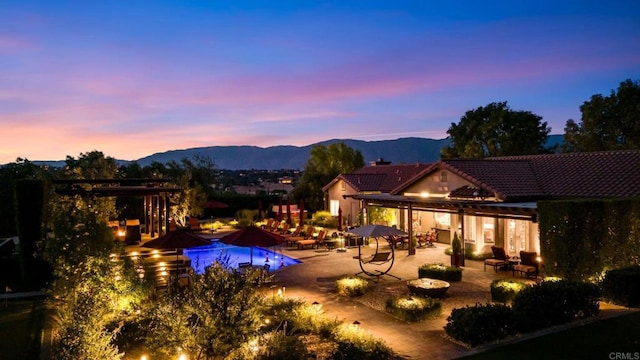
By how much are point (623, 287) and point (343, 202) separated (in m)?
25.4

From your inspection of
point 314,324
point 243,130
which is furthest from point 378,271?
point 243,130

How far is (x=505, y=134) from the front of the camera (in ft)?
166

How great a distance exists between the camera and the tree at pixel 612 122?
38.3 m

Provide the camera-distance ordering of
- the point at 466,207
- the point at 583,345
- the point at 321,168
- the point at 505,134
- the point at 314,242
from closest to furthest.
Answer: the point at 583,345 → the point at 466,207 → the point at 314,242 → the point at 321,168 → the point at 505,134

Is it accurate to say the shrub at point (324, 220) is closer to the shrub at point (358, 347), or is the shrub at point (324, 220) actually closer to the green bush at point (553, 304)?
the green bush at point (553, 304)

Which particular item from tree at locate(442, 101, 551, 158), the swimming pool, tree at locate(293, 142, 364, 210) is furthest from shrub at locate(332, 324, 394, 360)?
tree at locate(442, 101, 551, 158)

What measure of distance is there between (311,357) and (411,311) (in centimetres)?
381

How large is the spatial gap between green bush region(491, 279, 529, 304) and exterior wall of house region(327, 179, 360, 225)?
20.4 meters

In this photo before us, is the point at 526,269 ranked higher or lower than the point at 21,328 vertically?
higher

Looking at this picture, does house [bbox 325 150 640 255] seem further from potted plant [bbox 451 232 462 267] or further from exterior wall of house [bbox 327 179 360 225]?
exterior wall of house [bbox 327 179 360 225]

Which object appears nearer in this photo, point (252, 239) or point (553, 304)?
point (553, 304)

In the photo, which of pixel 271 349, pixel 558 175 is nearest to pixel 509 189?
pixel 558 175

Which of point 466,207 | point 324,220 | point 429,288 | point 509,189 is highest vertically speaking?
point 509,189

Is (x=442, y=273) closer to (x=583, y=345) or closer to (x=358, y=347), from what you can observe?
(x=583, y=345)
